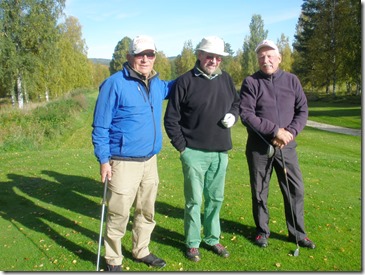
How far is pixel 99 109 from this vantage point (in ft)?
12.6

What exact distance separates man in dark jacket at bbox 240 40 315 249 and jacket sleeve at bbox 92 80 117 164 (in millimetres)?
1577

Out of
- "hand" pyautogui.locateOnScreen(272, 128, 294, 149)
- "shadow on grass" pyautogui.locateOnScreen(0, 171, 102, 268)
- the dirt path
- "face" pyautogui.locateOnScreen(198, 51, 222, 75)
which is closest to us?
"face" pyautogui.locateOnScreen(198, 51, 222, 75)

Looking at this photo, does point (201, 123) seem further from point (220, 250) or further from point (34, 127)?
point (34, 127)

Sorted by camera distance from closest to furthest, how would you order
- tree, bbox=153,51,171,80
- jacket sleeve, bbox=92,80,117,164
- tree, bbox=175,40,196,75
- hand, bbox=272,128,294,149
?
1. jacket sleeve, bbox=92,80,117,164
2. hand, bbox=272,128,294,149
3. tree, bbox=153,51,171,80
4. tree, bbox=175,40,196,75

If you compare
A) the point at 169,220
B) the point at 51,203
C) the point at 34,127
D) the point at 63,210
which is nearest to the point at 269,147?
the point at 169,220

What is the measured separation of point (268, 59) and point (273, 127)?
0.80m

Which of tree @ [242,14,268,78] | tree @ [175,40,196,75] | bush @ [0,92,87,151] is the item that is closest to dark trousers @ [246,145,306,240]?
bush @ [0,92,87,151]

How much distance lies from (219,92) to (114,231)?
1.90 m

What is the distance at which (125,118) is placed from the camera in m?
3.90

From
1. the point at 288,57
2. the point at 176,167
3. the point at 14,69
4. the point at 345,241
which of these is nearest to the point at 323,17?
the point at 288,57

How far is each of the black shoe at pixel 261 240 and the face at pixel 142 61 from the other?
245 centimetres

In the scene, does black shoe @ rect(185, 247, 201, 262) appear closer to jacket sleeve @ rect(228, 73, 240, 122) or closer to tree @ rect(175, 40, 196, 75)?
jacket sleeve @ rect(228, 73, 240, 122)

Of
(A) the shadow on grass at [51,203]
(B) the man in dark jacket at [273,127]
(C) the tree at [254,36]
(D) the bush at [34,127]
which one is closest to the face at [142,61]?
(B) the man in dark jacket at [273,127]

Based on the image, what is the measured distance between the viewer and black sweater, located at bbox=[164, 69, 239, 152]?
4.08 m
